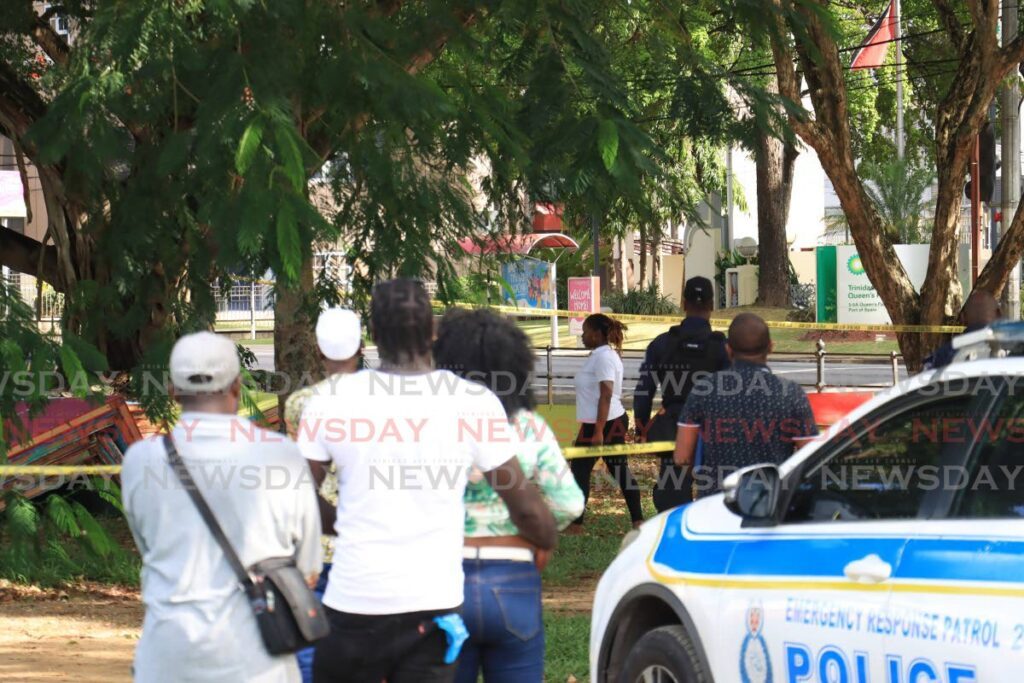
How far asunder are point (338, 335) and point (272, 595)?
964 millimetres

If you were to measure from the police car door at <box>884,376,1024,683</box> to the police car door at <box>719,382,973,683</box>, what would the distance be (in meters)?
0.07

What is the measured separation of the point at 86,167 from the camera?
6.54 meters

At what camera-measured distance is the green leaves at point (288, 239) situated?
222 inches

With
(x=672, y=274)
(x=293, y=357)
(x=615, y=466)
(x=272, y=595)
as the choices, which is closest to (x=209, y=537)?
(x=272, y=595)

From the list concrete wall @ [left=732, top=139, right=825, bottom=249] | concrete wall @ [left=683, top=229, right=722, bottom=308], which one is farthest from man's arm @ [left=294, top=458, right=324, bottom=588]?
concrete wall @ [left=732, top=139, right=825, bottom=249]

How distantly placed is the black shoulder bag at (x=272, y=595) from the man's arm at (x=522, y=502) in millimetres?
630

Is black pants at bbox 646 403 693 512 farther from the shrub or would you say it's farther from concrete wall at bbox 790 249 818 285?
concrete wall at bbox 790 249 818 285

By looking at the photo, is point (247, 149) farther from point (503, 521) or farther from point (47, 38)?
point (47, 38)

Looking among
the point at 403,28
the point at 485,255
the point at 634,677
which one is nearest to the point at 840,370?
the point at 485,255

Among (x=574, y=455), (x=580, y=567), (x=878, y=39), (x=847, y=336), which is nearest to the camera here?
(x=580, y=567)

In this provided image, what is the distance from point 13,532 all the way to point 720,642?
5.90 m

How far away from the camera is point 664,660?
15.1 ft

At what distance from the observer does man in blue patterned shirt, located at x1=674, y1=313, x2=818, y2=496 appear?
635cm

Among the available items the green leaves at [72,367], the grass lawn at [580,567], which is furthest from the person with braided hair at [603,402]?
the green leaves at [72,367]
